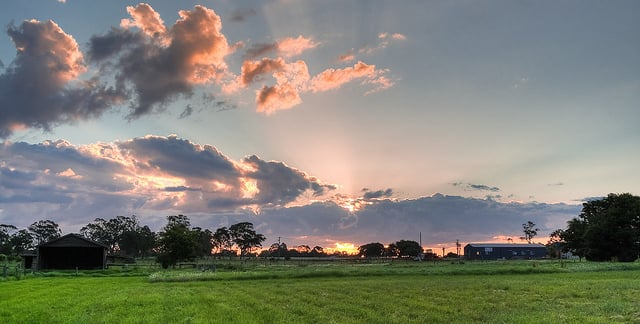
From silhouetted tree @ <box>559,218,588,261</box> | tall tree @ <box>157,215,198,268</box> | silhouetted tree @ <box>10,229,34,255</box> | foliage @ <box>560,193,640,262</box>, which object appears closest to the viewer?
tall tree @ <box>157,215,198,268</box>

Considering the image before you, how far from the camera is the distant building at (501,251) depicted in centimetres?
18875

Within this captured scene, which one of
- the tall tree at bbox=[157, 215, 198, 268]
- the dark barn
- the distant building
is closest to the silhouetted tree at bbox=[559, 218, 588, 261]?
the distant building

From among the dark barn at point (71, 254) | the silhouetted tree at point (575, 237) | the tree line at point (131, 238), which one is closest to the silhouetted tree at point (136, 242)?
the tree line at point (131, 238)

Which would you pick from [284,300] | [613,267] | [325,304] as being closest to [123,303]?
[284,300]

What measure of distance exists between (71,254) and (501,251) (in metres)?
156

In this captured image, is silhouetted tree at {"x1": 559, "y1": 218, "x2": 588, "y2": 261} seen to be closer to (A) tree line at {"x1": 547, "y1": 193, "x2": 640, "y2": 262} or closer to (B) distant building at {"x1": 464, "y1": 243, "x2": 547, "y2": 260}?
(A) tree line at {"x1": 547, "y1": 193, "x2": 640, "y2": 262}

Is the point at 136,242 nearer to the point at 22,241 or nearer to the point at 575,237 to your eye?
the point at 22,241

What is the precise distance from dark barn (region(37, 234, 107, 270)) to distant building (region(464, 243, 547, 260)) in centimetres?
13883

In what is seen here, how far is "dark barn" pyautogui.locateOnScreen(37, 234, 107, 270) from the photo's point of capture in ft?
278

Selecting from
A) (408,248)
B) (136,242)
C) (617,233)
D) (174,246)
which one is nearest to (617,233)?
(617,233)

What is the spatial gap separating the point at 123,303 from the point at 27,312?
4.27 metres

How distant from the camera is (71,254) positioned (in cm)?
9138

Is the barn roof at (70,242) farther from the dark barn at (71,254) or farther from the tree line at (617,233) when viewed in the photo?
the tree line at (617,233)

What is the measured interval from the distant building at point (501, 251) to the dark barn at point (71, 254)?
455ft
